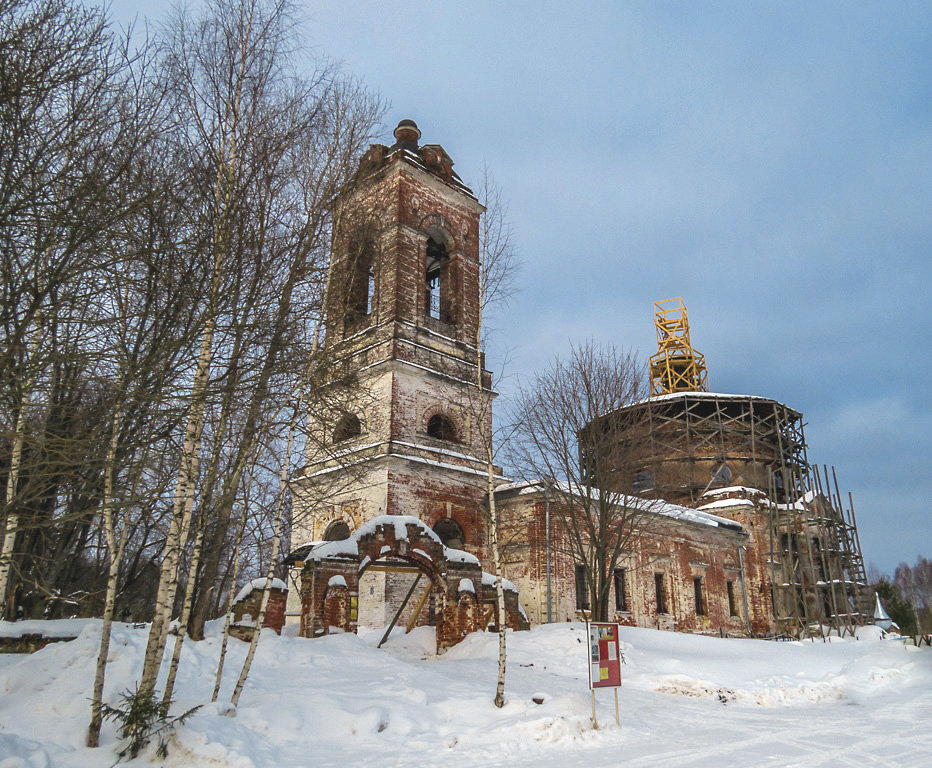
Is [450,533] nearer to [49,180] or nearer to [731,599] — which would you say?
[731,599]

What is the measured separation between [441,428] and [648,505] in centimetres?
669

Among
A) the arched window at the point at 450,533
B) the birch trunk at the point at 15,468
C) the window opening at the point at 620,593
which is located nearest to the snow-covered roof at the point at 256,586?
the birch trunk at the point at 15,468

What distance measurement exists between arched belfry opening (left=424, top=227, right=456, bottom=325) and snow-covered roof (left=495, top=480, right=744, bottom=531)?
5.96 metres

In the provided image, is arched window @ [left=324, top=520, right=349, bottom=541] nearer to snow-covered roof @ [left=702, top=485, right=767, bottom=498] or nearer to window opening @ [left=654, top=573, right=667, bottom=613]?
window opening @ [left=654, top=573, right=667, bottom=613]

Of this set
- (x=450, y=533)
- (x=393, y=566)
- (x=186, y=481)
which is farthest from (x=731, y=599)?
(x=186, y=481)

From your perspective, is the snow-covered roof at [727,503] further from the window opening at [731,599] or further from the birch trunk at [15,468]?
the birch trunk at [15,468]

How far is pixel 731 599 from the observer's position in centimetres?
2870

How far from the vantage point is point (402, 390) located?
2073 centimetres

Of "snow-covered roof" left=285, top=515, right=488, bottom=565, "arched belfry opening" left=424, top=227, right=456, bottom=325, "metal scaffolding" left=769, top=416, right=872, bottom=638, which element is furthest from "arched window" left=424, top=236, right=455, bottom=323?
"metal scaffolding" left=769, top=416, right=872, bottom=638

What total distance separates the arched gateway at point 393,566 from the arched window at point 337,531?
3.89 meters

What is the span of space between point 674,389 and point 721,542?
13196 millimetres

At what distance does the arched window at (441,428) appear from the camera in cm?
2188

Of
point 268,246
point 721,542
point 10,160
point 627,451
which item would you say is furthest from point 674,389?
point 10,160

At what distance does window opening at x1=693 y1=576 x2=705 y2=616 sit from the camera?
87.9 feet
